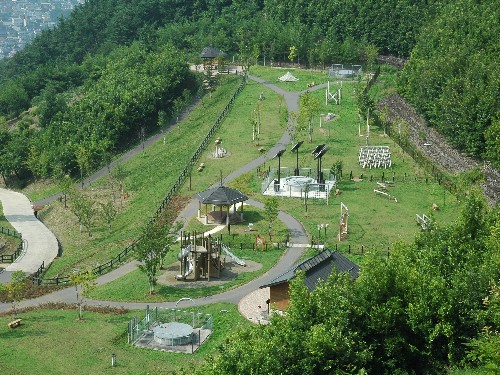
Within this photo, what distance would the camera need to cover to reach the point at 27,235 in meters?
76.4

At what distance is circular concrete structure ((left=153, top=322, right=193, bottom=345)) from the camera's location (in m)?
46.7

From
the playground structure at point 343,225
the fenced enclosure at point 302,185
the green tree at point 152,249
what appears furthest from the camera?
the fenced enclosure at point 302,185

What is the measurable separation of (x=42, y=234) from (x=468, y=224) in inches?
1593

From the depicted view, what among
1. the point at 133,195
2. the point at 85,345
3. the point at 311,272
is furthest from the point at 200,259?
the point at 133,195

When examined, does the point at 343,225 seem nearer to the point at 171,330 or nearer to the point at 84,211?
the point at 171,330

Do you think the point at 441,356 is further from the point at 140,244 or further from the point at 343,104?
the point at 343,104

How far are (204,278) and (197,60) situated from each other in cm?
6514

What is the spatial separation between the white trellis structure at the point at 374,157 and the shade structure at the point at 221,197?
48.7 feet

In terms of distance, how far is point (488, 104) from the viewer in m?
80.3

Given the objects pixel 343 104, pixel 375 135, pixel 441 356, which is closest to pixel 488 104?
pixel 375 135

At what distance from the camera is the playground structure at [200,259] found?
56.4 m

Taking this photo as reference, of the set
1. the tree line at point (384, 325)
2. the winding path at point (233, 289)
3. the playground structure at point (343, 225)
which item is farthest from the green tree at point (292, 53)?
the tree line at point (384, 325)

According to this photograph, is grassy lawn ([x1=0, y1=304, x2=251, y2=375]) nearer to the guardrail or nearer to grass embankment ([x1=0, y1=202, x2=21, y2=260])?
the guardrail

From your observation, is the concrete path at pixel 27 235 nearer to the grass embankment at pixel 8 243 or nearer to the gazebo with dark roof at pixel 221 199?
the grass embankment at pixel 8 243
